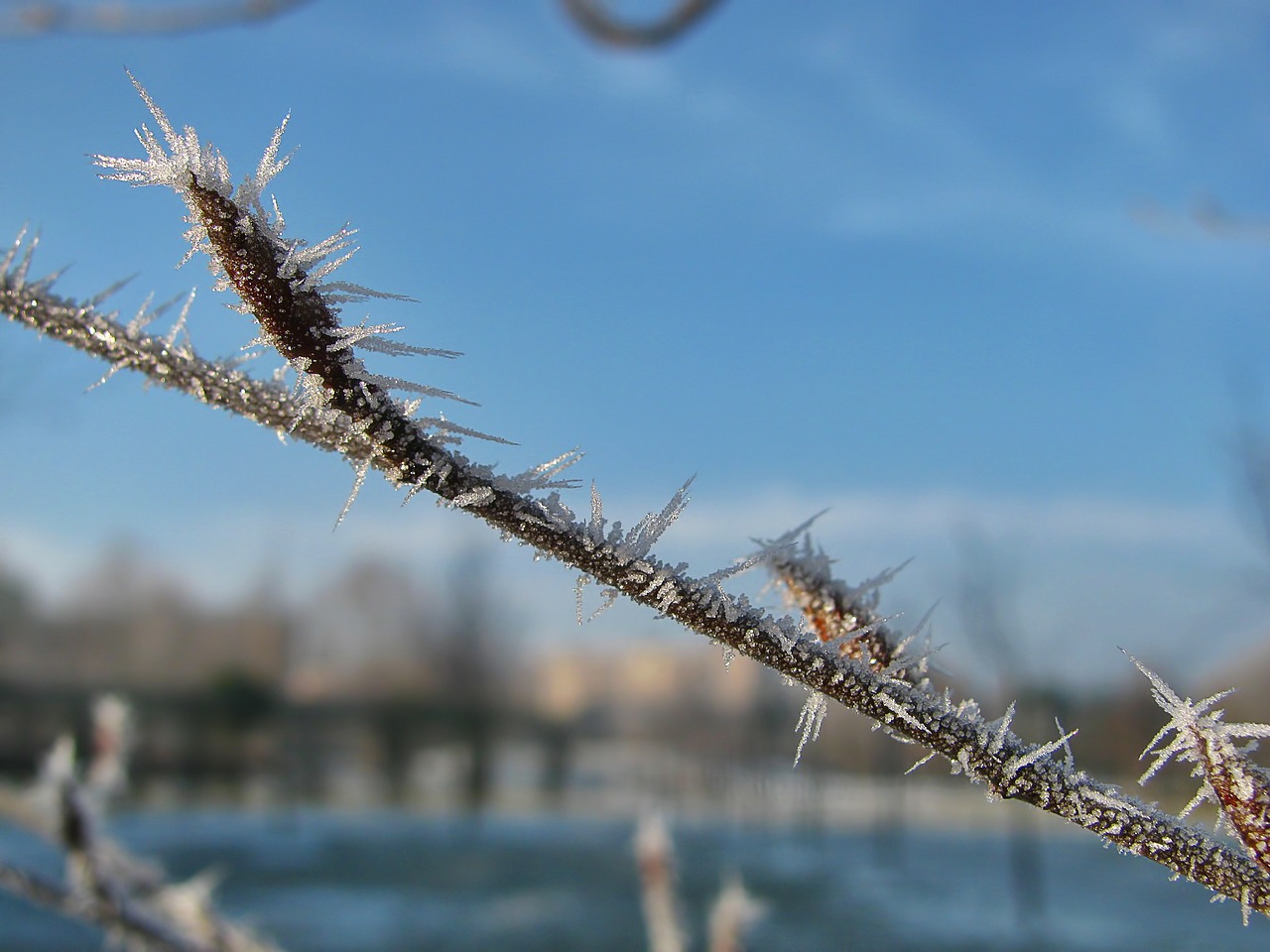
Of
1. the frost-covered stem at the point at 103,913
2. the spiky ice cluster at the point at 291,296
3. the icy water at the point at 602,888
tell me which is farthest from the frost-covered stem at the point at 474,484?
the icy water at the point at 602,888

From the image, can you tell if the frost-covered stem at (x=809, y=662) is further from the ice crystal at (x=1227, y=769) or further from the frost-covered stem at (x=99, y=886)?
the frost-covered stem at (x=99, y=886)

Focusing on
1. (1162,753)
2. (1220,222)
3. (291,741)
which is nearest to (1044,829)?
(291,741)

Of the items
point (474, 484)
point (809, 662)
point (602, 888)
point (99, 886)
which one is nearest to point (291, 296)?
point (474, 484)

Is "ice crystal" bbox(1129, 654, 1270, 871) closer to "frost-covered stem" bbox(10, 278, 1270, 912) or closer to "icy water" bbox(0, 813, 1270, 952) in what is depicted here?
"frost-covered stem" bbox(10, 278, 1270, 912)

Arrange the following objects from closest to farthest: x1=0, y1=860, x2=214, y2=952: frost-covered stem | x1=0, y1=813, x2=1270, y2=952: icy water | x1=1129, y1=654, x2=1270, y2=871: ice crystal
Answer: x1=1129, y1=654, x2=1270, y2=871: ice crystal → x1=0, y1=860, x2=214, y2=952: frost-covered stem → x1=0, y1=813, x2=1270, y2=952: icy water

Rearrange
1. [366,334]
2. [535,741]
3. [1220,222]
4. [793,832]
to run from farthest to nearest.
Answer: [535,741], [793,832], [1220,222], [366,334]

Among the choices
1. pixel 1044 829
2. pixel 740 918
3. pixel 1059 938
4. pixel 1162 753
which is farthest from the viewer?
pixel 1044 829

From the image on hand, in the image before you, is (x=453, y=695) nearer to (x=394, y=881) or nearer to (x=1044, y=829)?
(x=394, y=881)

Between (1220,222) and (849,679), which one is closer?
(849,679)

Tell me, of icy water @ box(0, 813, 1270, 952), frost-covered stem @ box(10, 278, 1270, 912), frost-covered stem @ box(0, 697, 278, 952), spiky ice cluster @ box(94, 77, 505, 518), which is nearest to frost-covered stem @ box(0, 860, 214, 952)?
frost-covered stem @ box(0, 697, 278, 952)
